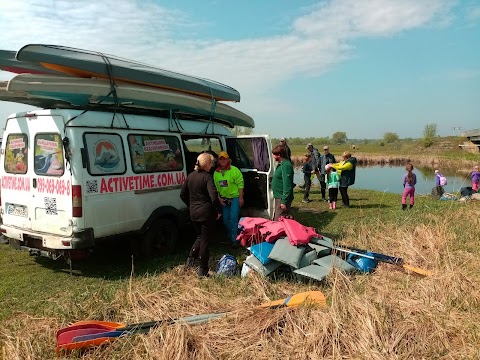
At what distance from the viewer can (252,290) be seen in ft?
14.7

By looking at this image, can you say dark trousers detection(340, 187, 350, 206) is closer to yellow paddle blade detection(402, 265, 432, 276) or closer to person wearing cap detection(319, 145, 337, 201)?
person wearing cap detection(319, 145, 337, 201)

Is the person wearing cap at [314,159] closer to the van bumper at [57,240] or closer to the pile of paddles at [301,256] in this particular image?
the pile of paddles at [301,256]

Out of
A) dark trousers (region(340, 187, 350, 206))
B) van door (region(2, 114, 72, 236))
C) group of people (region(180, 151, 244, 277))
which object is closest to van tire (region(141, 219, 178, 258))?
group of people (region(180, 151, 244, 277))

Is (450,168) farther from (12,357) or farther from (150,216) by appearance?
(12,357)

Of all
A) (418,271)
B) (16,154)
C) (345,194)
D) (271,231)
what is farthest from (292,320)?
(345,194)

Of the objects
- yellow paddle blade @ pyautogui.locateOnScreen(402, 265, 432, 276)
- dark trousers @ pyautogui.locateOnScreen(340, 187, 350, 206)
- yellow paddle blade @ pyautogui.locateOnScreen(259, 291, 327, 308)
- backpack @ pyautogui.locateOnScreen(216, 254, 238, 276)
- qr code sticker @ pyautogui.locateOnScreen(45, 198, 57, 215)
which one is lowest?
backpack @ pyautogui.locateOnScreen(216, 254, 238, 276)

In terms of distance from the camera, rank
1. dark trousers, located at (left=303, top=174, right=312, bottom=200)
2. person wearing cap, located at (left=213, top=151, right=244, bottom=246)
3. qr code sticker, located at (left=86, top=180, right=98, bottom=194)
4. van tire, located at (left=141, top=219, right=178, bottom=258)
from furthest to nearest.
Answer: dark trousers, located at (left=303, top=174, right=312, bottom=200), person wearing cap, located at (left=213, top=151, right=244, bottom=246), van tire, located at (left=141, top=219, right=178, bottom=258), qr code sticker, located at (left=86, top=180, right=98, bottom=194)

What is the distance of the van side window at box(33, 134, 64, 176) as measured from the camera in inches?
201

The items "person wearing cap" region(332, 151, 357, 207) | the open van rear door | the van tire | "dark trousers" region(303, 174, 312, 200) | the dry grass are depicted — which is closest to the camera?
the dry grass

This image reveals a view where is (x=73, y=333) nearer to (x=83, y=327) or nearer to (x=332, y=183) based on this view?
(x=83, y=327)

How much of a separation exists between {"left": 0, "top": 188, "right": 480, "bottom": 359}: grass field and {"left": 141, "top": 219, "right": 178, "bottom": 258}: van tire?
0.25 metres

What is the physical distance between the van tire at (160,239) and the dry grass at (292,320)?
40.3 inches

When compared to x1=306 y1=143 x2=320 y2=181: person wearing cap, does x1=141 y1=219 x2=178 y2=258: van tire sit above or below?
below

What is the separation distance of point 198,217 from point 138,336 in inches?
84.3
